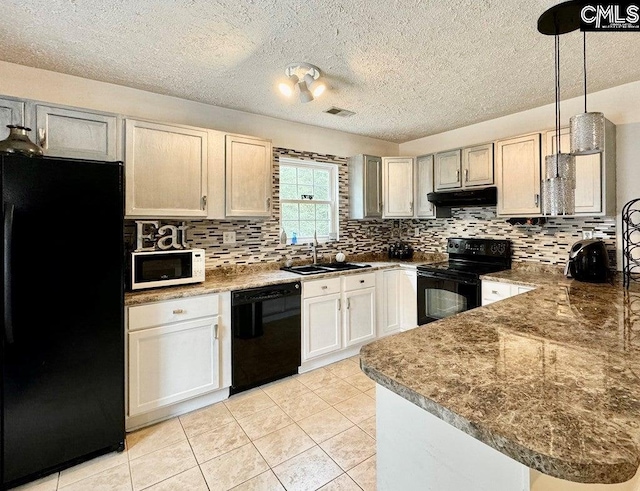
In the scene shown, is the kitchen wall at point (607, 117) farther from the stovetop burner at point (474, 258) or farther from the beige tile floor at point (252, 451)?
the beige tile floor at point (252, 451)

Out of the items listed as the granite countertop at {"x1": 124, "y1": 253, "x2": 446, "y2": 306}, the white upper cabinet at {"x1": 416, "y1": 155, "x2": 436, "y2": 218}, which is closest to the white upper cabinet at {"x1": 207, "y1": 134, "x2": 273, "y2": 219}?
the granite countertop at {"x1": 124, "y1": 253, "x2": 446, "y2": 306}

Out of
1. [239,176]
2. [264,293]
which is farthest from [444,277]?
[239,176]

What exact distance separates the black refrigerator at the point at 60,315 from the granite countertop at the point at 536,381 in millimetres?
1616

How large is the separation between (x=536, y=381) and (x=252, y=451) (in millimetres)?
1690

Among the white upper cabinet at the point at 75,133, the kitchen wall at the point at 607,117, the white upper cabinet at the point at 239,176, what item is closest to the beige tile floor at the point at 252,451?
the white upper cabinet at the point at 239,176

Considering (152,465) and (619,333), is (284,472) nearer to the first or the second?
(152,465)

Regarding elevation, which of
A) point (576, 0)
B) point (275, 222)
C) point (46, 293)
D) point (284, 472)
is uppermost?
point (576, 0)

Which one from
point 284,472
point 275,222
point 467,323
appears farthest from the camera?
point 275,222

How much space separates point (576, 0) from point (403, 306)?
2.79 metres

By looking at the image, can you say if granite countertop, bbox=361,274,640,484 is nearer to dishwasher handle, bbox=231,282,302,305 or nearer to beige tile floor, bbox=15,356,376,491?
beige tile floor, bbox=15,356,376,491

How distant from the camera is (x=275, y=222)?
3.32 metres

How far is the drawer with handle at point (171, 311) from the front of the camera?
2059 mm

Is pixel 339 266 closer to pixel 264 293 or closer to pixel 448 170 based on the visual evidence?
pixel 264 293

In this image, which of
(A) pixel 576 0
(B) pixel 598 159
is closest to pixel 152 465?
(A) pixel 576 0
